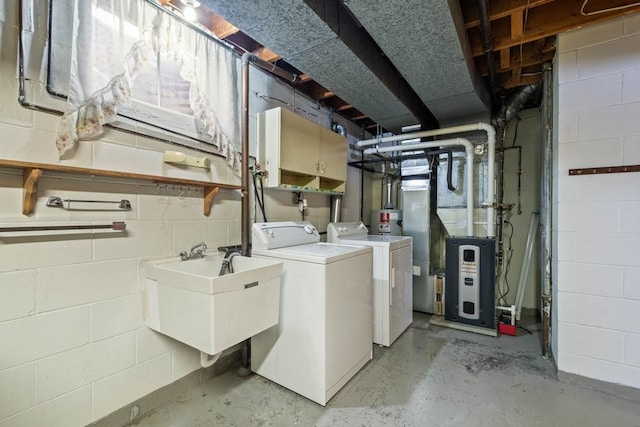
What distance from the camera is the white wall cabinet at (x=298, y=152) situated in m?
2.38

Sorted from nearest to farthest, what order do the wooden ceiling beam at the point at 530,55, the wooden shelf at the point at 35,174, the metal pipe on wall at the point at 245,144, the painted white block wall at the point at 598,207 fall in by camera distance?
the wooden shelf at the point at 35,174, the painted white block wall at the point at 598,207, the metal pipe on wall at the point at 245,144, the wooden ceiling beam at the point at 530,55

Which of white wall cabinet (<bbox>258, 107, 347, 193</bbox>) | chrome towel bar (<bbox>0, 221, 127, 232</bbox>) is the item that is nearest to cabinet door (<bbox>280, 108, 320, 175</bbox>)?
white wall cabinet (<bbox>258, 107, 347, 193</bbox>)

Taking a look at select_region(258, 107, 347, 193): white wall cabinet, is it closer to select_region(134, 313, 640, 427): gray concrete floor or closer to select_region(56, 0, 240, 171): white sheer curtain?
select_region(56, 0, 240, 171): white sheer curtain

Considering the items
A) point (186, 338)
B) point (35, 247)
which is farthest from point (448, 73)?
point (35, 247)

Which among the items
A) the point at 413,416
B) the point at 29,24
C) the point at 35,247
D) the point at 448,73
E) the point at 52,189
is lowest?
the point at 413,416

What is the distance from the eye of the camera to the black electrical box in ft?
9.49

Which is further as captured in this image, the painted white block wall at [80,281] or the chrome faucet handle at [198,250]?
the chrome faucet handle at [198,250]

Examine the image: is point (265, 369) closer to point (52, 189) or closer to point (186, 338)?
point (186, 338)

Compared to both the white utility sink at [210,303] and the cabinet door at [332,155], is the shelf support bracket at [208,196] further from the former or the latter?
the cabinet door at [332,155]

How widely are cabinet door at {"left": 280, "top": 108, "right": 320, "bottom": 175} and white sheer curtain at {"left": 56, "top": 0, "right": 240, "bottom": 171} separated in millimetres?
413

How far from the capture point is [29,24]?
128cm

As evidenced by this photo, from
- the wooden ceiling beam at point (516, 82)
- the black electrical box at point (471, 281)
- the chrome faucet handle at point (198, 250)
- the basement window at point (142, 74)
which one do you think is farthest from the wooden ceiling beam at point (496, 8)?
the chrome faucet handle at point (198, 250)

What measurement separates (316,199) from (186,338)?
203 cm

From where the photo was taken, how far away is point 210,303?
1355 mm
